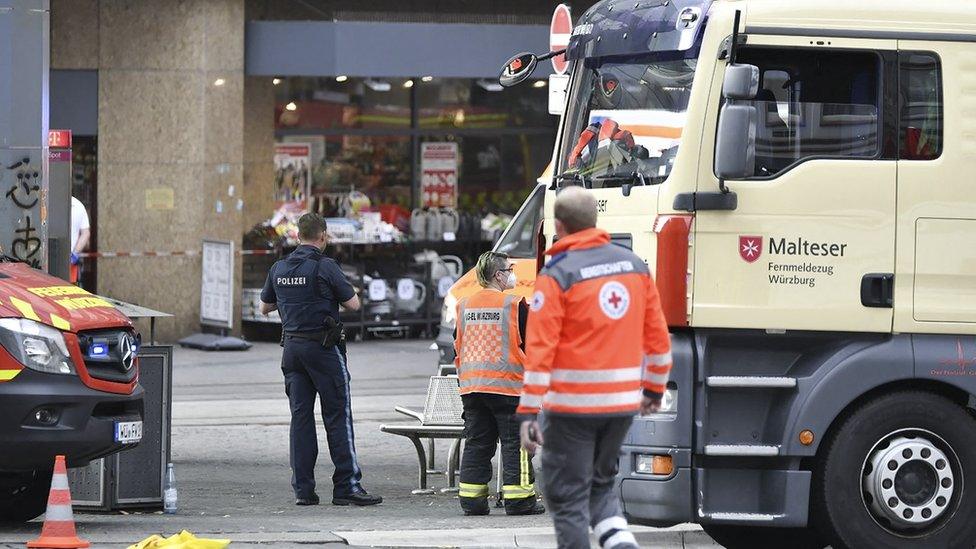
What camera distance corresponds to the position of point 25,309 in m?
8.84

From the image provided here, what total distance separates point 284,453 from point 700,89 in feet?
18.9

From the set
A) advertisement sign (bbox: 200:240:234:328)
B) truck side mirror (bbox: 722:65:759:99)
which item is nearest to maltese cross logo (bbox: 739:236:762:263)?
truck side mirror (bbox: 722:65:759:99)

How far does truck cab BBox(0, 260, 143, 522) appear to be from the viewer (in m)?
8.69

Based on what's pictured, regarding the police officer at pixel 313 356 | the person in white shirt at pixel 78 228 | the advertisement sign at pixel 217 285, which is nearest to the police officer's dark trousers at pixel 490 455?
the police officer at pixel 313 356

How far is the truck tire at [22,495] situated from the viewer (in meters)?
9.59

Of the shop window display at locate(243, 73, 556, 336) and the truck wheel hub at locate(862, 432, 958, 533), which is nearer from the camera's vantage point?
the truck wheel hub at locate(862, 432, 958, 533)

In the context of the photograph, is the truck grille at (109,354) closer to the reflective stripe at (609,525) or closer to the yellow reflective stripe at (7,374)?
the yellow reflective stripe at (7,374)

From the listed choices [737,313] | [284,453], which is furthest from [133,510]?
[737,313]

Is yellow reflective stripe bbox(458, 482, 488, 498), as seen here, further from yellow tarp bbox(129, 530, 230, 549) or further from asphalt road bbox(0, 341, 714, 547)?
yellow tarp bbox(129, 530, 230, 549)

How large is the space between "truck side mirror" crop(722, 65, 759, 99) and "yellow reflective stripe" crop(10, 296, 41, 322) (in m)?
3.70

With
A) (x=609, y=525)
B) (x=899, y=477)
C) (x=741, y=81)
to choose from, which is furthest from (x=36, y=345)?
(x=899, y=477)

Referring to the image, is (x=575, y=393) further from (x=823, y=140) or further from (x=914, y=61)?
(x=914, y=61)

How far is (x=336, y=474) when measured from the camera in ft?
34.8

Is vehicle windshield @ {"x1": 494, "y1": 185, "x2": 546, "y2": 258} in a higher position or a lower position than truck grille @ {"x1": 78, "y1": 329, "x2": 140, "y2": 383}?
higher
